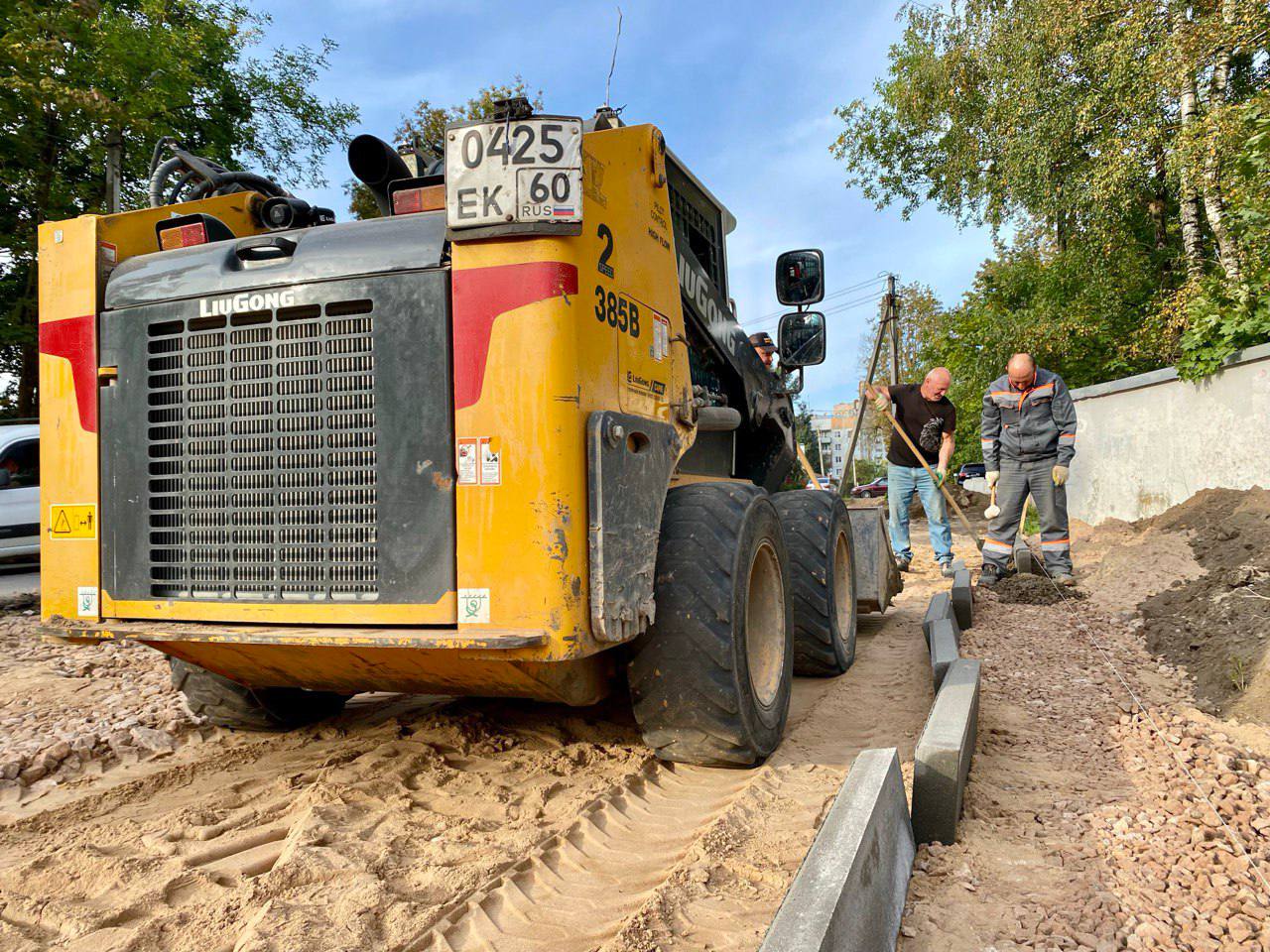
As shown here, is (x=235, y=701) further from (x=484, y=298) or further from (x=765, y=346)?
(x=765, y=346)

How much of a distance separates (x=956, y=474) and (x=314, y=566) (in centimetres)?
2295

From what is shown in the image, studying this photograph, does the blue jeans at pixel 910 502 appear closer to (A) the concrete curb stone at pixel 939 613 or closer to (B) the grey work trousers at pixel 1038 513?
(B) the grey work trousers at pixel 1038 513

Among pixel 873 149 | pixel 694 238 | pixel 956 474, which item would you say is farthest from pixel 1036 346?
pixel 694 238

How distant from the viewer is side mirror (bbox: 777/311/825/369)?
18.5 feet

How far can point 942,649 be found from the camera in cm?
434

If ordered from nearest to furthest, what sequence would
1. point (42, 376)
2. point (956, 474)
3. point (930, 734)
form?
point (930, 734)
point (42, 376)
point (956, 474)

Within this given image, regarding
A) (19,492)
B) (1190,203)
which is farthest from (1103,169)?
(19,492)

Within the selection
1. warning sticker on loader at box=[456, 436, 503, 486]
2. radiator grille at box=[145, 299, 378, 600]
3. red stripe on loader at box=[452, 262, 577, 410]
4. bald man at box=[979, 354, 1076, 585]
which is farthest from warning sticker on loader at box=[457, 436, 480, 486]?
bald man at box=[979, 354, 1076, 585]

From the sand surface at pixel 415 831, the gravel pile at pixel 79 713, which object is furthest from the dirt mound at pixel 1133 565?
the gravel pile at pixel 79 713

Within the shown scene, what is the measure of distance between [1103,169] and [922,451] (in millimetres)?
8896

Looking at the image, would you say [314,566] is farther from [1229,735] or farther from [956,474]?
[956,474]

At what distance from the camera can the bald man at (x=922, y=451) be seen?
8.31m

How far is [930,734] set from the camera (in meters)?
Answer: 2.70

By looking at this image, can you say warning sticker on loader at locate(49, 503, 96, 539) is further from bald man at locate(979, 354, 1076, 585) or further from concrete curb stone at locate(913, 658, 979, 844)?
bald man at locate(979, 354, 1076, 585)
